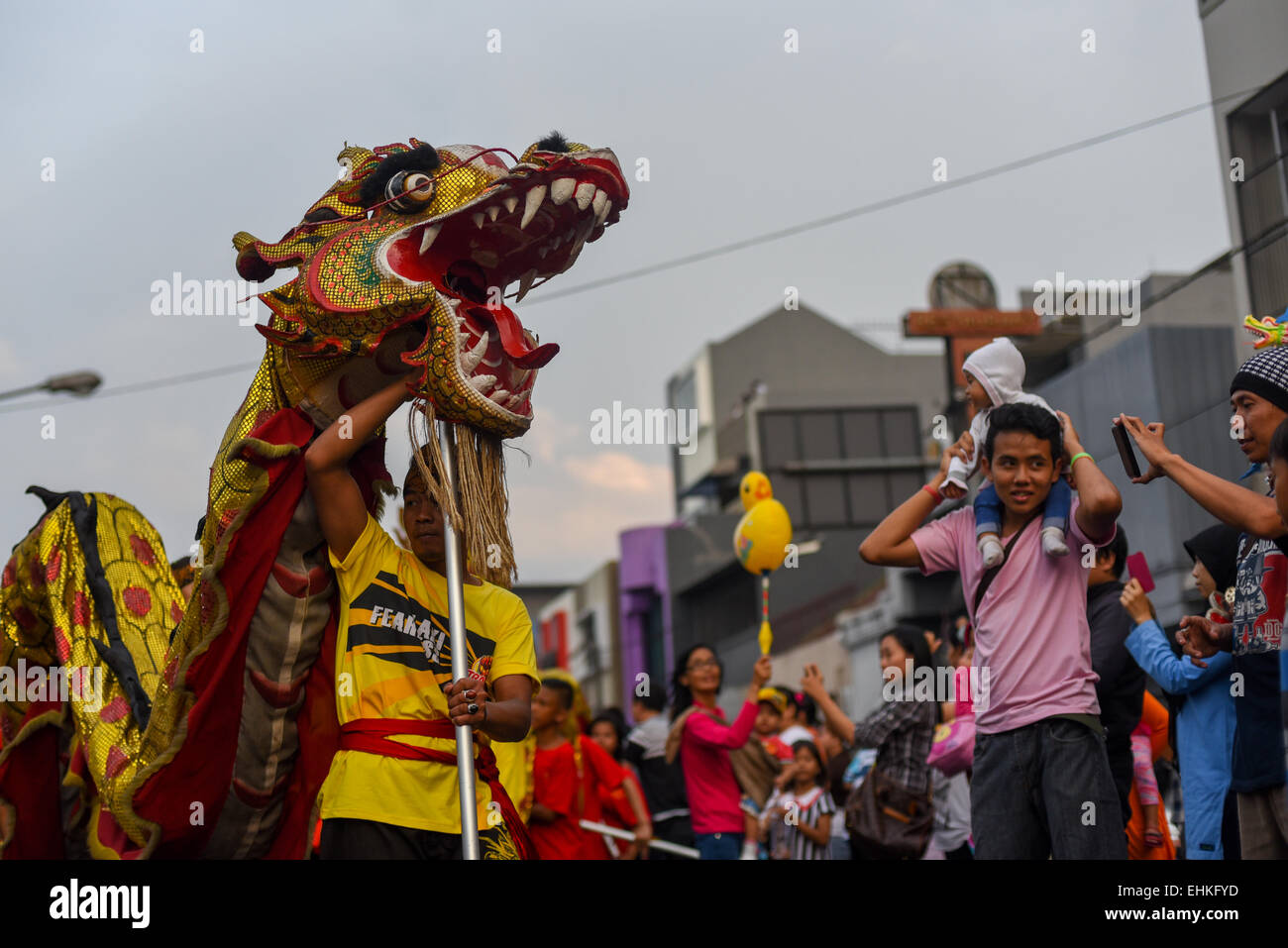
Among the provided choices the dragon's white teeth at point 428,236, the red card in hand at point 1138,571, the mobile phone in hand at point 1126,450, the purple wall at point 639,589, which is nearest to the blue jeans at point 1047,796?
the mobile phone in hand at point 1126,450

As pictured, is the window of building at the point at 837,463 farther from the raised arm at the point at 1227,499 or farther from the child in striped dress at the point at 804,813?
the raised arm at the point at 1227,499

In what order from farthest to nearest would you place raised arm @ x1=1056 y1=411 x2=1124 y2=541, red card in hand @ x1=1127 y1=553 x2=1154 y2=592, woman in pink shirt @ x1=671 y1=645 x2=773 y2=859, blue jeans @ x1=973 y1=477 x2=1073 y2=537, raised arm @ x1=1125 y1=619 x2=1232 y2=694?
woman in pink shirt @ x1=671 y1=645 x2=773 y2=859 → red card in hand @ x1=1127 y1=553 x2=1154 y2=592 → raised arm @ x1=1125 y1=619 x2=1232 y2=694 → blue jeans @ x1=973 y1=477 x2=1073 y2=537 → raised arm @ x1=1056 y1=411 x2=1124 y2=541

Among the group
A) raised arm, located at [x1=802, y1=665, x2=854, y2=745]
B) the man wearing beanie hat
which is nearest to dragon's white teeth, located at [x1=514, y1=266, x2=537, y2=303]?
the man wearing beanie hat

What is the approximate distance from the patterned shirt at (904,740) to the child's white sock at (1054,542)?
2286mm

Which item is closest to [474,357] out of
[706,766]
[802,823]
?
[706,766]

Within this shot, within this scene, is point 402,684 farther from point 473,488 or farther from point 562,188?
point 562,188

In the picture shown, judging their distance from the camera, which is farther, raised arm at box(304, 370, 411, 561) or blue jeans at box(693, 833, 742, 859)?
blue jeans at box(693, 833, 742, 859)

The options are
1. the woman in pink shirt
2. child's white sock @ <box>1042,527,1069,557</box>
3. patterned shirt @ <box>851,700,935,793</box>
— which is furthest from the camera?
the woman in pink shirt

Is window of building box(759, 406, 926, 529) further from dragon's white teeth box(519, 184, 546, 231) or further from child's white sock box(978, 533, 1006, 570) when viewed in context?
dragon's white teeth box(519, 184, 546, 231)

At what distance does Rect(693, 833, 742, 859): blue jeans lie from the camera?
7.39 metres

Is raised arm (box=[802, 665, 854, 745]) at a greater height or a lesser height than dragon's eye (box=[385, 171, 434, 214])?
lesser

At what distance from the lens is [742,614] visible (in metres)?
33.1

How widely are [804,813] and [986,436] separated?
3.97 m
